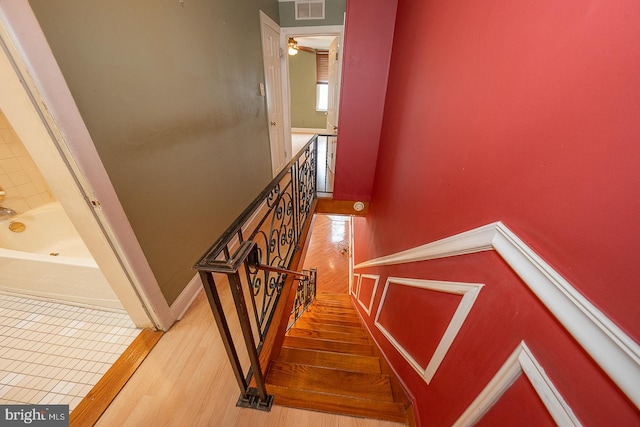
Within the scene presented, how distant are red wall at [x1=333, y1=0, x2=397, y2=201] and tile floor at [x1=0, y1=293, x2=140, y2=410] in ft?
8.64

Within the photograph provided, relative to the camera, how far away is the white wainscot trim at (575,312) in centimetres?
32

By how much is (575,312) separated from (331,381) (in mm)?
1326

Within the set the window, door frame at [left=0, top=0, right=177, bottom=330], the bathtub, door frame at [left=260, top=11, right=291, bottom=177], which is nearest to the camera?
door frame at [left=0, top=0, right=177, bottom=330]

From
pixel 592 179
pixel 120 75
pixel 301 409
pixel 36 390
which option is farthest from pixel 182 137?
pixel 592 179

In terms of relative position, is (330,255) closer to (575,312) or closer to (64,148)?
(64,148)

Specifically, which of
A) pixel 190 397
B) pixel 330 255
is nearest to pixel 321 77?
pixel 330 255

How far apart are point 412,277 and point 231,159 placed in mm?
2050

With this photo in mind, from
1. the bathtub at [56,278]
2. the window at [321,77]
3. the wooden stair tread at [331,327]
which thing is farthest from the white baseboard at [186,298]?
the window at [321,77]

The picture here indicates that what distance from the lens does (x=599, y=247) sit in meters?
0.38

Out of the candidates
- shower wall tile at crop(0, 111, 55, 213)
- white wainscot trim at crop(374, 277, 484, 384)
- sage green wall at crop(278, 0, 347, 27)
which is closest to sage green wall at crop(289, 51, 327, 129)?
sage green wall at crop(278, 0, 347, 27)

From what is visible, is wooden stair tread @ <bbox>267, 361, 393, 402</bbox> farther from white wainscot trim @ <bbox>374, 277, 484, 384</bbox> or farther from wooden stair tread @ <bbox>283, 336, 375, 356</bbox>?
Answer: wooden stair tread @ <bbox>283, 336, 375, 356</bbox>

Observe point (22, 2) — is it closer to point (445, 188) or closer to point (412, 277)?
point (445, 188)

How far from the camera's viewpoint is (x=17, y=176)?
87.7 inches

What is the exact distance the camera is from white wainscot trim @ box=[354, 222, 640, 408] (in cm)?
32
